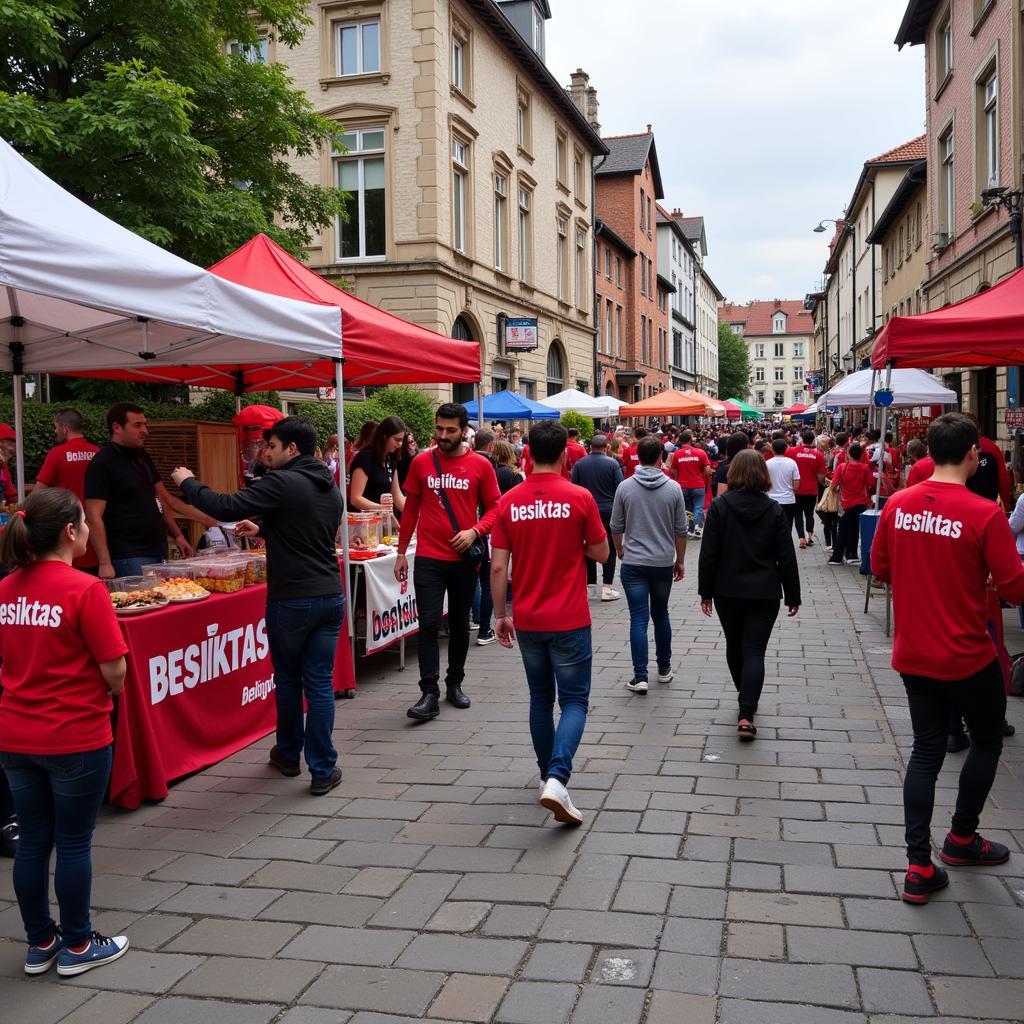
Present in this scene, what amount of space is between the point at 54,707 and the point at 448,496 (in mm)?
3497

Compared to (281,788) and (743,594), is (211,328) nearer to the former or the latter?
(281,788)

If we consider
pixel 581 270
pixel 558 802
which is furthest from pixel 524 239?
pixel 558 802

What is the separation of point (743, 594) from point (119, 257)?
12.9ft

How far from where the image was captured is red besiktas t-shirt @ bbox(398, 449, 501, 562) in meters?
6.52

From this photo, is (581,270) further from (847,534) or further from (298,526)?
(298,526)

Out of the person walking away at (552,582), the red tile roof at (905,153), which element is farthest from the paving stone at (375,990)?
the red tile roof at (905,153)

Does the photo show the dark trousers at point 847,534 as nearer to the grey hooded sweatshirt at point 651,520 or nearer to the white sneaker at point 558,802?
the grey hooded sweatshirt at point 651,520

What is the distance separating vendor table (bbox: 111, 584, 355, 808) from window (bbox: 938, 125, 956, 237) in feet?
70.3

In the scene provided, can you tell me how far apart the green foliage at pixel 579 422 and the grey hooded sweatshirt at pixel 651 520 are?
51.0 feet

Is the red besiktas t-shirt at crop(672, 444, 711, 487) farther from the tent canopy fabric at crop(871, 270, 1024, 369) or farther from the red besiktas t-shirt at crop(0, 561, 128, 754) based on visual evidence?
the red besiktas t-shirt at crop(0, 561, 128, 754)

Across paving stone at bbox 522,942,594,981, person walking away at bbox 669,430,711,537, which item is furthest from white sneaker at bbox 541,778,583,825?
person walking away at bbox 669,430,711,537

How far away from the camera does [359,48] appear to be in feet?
72.8

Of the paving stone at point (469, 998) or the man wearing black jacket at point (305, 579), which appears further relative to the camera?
the man wearing black jacket at point (305, 579)

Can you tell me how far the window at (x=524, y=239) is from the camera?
93.8 feet
